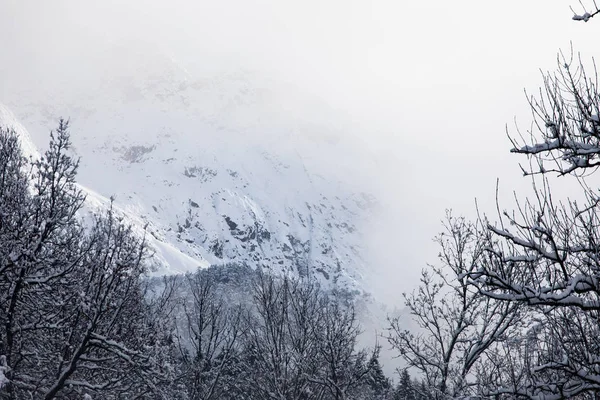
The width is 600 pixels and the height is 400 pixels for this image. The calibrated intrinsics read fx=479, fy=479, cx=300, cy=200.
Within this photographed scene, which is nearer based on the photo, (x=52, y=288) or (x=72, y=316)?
(x=52, y=288)

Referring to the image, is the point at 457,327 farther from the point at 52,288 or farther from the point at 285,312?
the point at 52,288

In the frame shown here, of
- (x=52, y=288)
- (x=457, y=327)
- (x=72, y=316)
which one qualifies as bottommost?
(x=72, y=316)

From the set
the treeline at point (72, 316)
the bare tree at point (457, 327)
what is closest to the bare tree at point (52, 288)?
the treeline at point (72, 316)

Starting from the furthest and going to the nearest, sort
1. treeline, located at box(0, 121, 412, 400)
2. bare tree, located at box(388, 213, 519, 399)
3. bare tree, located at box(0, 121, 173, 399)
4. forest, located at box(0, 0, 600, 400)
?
bare tree, located at box(388, 213, 519, 399)
treeline, located at box(0, 121, 412, 400)
bare tree, located at box(0, 121, 173, 399)
forest, located at box(0, 0, 600, 400)

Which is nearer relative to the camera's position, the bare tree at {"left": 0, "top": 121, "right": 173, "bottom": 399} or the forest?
the forest

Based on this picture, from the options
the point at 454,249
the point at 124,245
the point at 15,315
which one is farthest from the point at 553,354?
the point at 15,315

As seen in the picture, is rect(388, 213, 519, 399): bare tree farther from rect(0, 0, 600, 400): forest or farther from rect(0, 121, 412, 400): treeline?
rect(0, 121, 412, 400): treeline

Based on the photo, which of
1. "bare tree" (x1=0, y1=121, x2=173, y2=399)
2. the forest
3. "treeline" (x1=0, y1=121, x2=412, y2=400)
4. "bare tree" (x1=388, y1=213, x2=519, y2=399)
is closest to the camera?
the forest

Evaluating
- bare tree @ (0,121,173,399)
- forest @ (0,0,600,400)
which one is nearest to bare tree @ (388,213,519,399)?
forest @ (0,0,600,400)

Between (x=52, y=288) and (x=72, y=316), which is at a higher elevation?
(x=52, y=288)

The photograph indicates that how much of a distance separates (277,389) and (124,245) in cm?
592

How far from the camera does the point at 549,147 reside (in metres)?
5.35

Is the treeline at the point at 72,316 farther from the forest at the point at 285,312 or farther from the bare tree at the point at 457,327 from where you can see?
the bare tree at the point at 457,327

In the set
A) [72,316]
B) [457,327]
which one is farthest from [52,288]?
[457,327]
